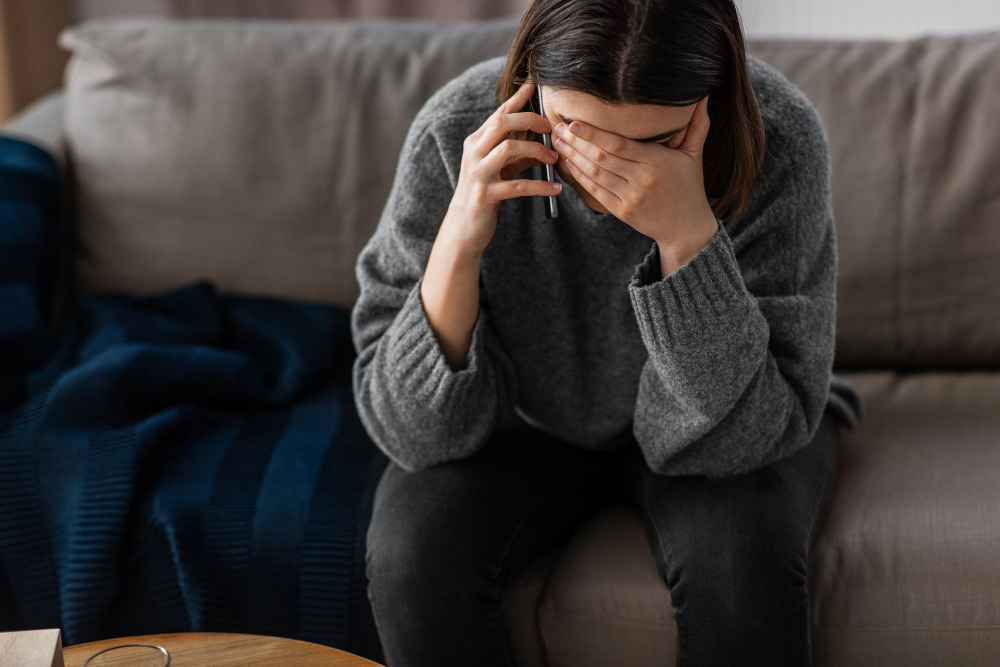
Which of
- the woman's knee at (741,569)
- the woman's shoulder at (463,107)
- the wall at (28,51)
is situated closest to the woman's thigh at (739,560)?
the woman's knee at (741,569)

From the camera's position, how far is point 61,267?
1.56 m

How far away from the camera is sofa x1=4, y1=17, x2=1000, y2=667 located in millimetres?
979

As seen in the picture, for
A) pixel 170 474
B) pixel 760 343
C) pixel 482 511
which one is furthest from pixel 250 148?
pixel 760 343

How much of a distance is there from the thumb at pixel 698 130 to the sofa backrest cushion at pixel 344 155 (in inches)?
22.8

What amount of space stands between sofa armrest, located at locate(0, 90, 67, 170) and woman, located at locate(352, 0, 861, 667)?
801 millimetres

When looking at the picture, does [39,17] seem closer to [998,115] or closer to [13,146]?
[13,146]

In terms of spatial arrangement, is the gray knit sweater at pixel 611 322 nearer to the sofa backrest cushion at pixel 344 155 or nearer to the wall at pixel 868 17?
the sofa backrest cushion at pixel 344 155

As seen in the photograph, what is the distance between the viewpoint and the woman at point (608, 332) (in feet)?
2.73

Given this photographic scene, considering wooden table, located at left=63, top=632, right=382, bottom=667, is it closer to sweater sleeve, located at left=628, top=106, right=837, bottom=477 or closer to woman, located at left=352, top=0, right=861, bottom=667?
woman, located at left=352, top=0, right=861, bottom=667

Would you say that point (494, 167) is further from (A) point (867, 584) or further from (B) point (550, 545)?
(A) point (867, 584)

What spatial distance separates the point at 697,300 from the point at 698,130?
16 cm

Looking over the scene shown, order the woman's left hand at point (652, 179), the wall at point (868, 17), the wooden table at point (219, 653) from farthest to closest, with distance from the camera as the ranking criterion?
the wall at point (868, 17) < the woman's left hand at point (652, 179) < the wooden table at point (219, 653)

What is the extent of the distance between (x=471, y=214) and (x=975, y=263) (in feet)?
2.69

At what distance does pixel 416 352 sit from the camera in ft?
3.18
